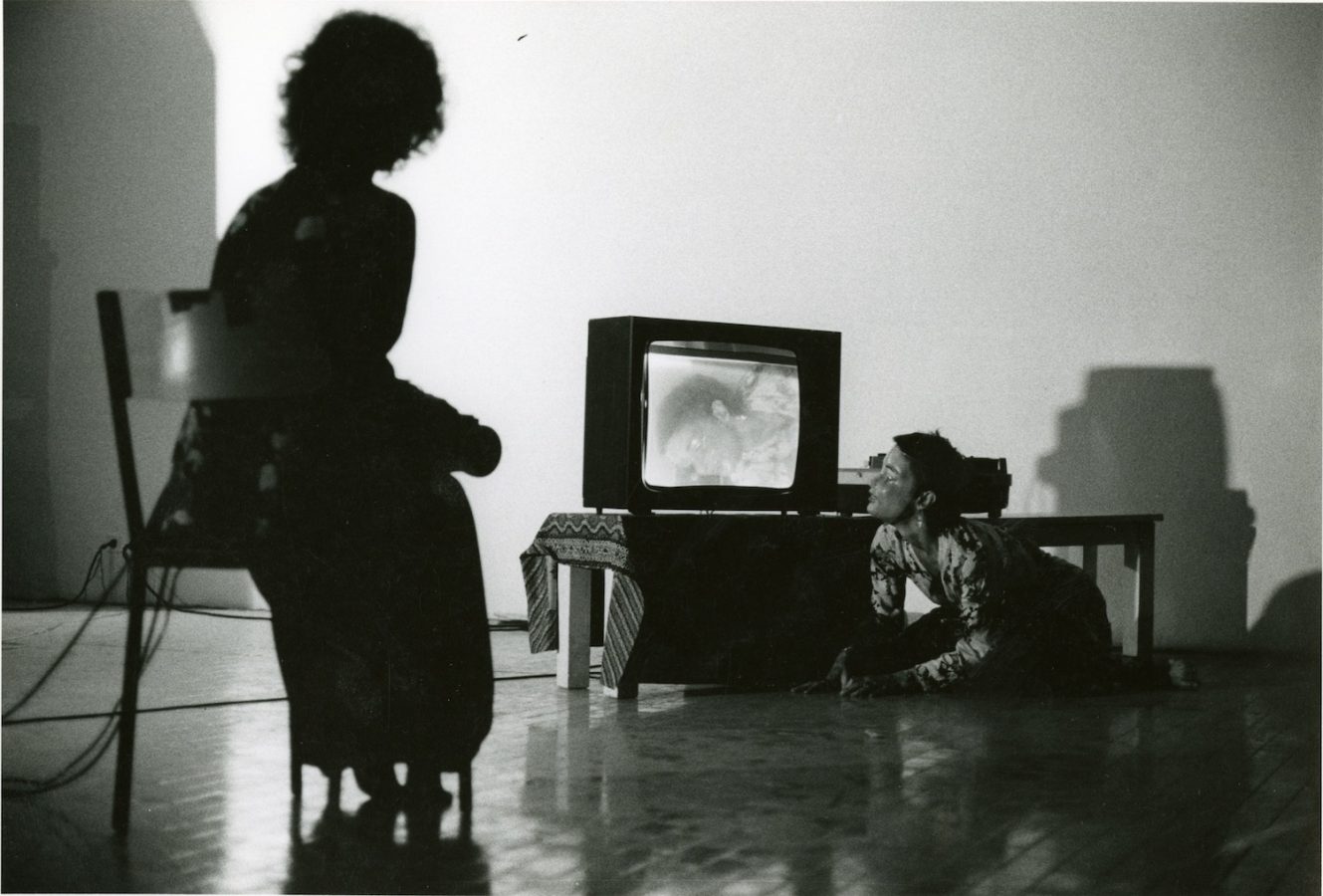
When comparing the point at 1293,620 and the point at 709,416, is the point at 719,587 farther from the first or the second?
the point at 1293,620

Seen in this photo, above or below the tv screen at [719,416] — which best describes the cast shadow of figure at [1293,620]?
below

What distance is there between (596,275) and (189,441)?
64.7 inches

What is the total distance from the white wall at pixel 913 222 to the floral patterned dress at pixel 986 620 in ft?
0.73

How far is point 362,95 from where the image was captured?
2248mm

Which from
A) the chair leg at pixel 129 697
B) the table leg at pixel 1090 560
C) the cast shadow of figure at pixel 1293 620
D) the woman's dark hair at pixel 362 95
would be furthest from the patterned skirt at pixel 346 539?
the table leg at pixel 1090 560

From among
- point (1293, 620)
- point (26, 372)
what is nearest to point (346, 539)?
point (26, 372)

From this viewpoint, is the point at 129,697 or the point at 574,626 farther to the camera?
the point at 574,626

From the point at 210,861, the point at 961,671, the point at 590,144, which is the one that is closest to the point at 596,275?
the point at 590,144

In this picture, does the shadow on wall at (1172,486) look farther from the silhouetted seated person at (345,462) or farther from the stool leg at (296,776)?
the stool leg at (296,776)

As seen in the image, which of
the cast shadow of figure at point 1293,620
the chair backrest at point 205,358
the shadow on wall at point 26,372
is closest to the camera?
the chair backrest at point 205,358

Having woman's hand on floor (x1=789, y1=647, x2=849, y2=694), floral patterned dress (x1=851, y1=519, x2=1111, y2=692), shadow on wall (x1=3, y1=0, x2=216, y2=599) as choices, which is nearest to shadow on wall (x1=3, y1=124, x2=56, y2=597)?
shadow on wall (x1=3, y1=0, x2=216, y2=599)

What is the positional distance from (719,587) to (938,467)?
67 cm

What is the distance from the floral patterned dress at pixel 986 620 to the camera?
3391mm

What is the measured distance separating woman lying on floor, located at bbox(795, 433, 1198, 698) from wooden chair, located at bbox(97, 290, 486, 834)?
1.62 meters
